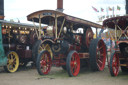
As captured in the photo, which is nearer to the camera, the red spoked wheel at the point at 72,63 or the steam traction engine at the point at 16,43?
the red spoked wheel at the point at 72,63

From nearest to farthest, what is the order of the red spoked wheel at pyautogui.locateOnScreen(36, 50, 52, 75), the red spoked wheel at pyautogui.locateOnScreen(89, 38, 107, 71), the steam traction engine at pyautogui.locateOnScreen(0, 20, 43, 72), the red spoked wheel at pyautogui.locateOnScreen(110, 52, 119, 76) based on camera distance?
the red spoked wheel at pyautogui.locateOnScreen(110, 52, 119, 76) < the red spoked wheel at pyautogui.locateOnScreen(36, 50, 52, 75) < the red spoked wheel at pyautogui.locateOnScreen(89, 38, 107, 71) < the steam traction engine at pyautogui.locateOnScreen(0, 20, 43, 72)

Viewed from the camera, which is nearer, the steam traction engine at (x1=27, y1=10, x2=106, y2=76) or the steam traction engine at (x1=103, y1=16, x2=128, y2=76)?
the steam traction engine at (x1=103, y1=16, x2=128, y2=76)

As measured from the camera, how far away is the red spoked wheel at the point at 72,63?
6.08m

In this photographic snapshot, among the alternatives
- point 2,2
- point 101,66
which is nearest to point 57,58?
point 101,66

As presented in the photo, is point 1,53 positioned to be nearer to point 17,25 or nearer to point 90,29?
point 17,25

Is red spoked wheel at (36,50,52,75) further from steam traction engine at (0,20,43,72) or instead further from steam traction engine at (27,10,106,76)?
steam traction engine at (0,20,43,72)

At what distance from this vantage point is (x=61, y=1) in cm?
1573

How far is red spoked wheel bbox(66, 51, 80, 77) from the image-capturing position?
6.08 metres

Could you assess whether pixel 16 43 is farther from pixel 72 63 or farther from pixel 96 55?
pixel 96 55

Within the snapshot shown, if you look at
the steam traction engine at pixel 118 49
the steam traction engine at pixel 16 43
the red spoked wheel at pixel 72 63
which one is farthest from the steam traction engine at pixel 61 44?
the steam traction engine at pixel 16 43

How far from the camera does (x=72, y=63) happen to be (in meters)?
6.44

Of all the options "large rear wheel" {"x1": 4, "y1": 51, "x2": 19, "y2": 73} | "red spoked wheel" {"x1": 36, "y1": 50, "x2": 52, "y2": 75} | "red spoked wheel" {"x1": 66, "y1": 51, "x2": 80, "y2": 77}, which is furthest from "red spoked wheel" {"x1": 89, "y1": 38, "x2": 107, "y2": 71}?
"large rear wheel" {"x1": 4, "y1": 51, "x2": 19, "y2": 73}

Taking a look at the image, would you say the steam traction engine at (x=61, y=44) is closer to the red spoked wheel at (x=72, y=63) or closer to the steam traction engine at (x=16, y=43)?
the red spoked wheel at (x=72, y=63)

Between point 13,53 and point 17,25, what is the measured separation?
113 centimetres
